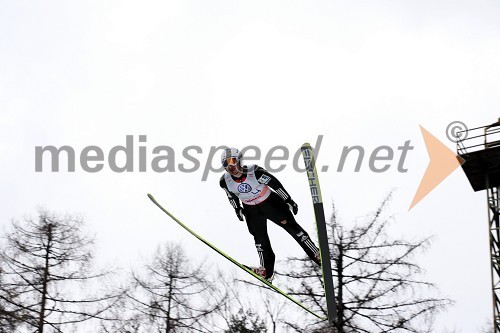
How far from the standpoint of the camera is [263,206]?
11117mm

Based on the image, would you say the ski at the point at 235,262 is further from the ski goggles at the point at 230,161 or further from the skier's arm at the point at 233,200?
the ski goggles at the point at 230,161

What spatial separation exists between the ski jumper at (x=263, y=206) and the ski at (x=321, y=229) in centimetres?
49

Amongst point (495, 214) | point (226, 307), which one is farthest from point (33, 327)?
point (495, 214)

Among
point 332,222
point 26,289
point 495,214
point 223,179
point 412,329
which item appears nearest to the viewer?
point 223,179

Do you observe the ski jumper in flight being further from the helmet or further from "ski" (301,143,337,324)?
"ski" (301,143,337,324)

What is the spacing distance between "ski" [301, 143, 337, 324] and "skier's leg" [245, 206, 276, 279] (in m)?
1.04

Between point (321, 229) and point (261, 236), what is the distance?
1.21 metres

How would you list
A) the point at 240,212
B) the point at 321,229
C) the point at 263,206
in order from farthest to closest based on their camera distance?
the point at 240,212, the point at 263,206, the point at 321,229

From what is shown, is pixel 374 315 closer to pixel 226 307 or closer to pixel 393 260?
pixel 393 260

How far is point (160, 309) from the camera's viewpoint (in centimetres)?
1522

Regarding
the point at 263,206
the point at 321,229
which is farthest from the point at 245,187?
the point at 321,229

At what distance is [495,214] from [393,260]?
303 inches

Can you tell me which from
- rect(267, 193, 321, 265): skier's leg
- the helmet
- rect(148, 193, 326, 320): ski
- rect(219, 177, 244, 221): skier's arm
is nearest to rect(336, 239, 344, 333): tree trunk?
rect(148, 193, 326, 320): ski

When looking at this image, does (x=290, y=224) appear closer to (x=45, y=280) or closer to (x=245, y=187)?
(x=245, y=187)
